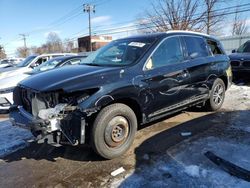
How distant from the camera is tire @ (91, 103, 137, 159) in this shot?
12.4ft

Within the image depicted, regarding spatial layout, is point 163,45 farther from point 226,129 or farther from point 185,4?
point 185,4

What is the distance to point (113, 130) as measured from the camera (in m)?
3.98

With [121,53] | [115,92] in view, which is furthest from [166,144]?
[121,53]

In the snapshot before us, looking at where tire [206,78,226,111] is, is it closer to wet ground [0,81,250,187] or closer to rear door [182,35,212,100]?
rear door [182,35,212,100]

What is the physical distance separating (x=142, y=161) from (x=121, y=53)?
1993 millimetres

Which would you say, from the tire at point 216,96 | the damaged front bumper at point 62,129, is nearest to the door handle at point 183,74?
the tire at point 216,96

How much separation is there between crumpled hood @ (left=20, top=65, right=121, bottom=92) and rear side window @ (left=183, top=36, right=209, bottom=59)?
190cm

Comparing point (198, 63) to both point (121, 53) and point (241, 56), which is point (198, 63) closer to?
point (121, 53)

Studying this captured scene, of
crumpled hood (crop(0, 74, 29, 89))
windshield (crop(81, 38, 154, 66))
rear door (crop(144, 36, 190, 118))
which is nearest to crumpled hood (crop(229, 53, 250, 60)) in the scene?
rear door (crop(144, 36, 190, 118))

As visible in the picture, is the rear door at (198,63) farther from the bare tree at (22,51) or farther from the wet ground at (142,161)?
the bare tree at (22,51)

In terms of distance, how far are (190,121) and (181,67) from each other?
1.31m

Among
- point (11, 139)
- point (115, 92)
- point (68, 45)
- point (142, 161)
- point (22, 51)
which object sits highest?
point (115, 92)

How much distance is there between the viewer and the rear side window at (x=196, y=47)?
5.40 meters

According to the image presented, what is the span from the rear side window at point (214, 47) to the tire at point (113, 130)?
9.92 ft
